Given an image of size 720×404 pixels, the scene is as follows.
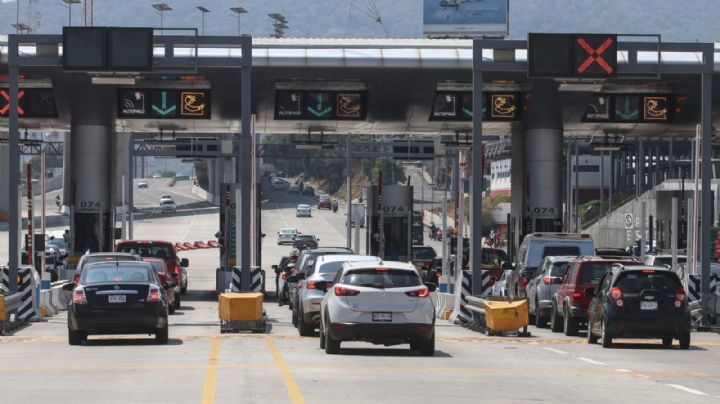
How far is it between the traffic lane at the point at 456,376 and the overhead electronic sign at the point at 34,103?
20.7m

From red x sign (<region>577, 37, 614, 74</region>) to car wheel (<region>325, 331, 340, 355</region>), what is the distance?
47.3ft

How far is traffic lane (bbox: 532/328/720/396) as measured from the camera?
19.3 metres

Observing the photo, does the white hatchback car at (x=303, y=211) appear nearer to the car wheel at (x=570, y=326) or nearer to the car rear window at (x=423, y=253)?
the car rear window at (x=423, y=253)

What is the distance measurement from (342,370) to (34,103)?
2669 cm

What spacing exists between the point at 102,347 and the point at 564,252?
16.3 m

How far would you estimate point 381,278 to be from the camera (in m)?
23.8

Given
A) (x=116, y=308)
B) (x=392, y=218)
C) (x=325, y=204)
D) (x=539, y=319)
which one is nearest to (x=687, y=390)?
(x=116, y=308)

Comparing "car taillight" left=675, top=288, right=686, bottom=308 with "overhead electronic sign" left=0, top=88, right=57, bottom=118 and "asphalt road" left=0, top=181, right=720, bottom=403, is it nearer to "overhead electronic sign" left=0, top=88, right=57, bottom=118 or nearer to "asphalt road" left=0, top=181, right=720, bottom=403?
"asphalt road" left=0, top=181, right=720, bottom=403

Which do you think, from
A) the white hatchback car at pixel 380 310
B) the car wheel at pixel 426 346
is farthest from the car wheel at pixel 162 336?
the car wheel at pixel 426 346

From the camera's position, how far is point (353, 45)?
140 feet

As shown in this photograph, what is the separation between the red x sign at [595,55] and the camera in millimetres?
35812

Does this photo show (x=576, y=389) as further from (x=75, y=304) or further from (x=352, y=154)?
(x=352, y=154)

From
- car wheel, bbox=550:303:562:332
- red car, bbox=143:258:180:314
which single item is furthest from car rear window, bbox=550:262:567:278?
red car, bbox=143:258:180:314

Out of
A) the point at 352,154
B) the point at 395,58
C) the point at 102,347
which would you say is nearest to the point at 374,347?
the point at 102,347
